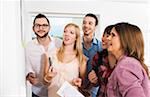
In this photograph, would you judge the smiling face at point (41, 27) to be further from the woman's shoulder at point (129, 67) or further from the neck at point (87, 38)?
the woman's shoulder at point (129, 67)

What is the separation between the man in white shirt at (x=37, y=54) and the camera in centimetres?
117

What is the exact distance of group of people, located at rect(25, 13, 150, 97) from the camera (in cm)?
117

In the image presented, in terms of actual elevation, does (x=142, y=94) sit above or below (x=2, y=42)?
below

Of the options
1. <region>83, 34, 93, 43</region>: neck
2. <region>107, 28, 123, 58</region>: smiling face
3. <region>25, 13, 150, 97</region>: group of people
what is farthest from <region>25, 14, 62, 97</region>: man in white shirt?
<region>107, 28, 123, 58</region>: smiling face

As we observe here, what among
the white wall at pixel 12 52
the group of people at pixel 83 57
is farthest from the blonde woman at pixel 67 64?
the white wall at pixel 12 52

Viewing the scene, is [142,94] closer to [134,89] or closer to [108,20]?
[134,89]

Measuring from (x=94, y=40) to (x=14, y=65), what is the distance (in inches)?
13.3

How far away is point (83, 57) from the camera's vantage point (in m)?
1.19

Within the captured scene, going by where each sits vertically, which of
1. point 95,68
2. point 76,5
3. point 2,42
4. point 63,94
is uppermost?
point 76,5

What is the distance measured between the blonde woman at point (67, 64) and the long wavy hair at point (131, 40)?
6.7 inches

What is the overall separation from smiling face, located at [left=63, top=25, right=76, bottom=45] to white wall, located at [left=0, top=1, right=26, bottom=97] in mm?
181

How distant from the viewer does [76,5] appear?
3.87 feet

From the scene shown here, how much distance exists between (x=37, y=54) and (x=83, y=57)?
0.61ft

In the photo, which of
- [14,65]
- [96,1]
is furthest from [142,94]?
[14,65]
